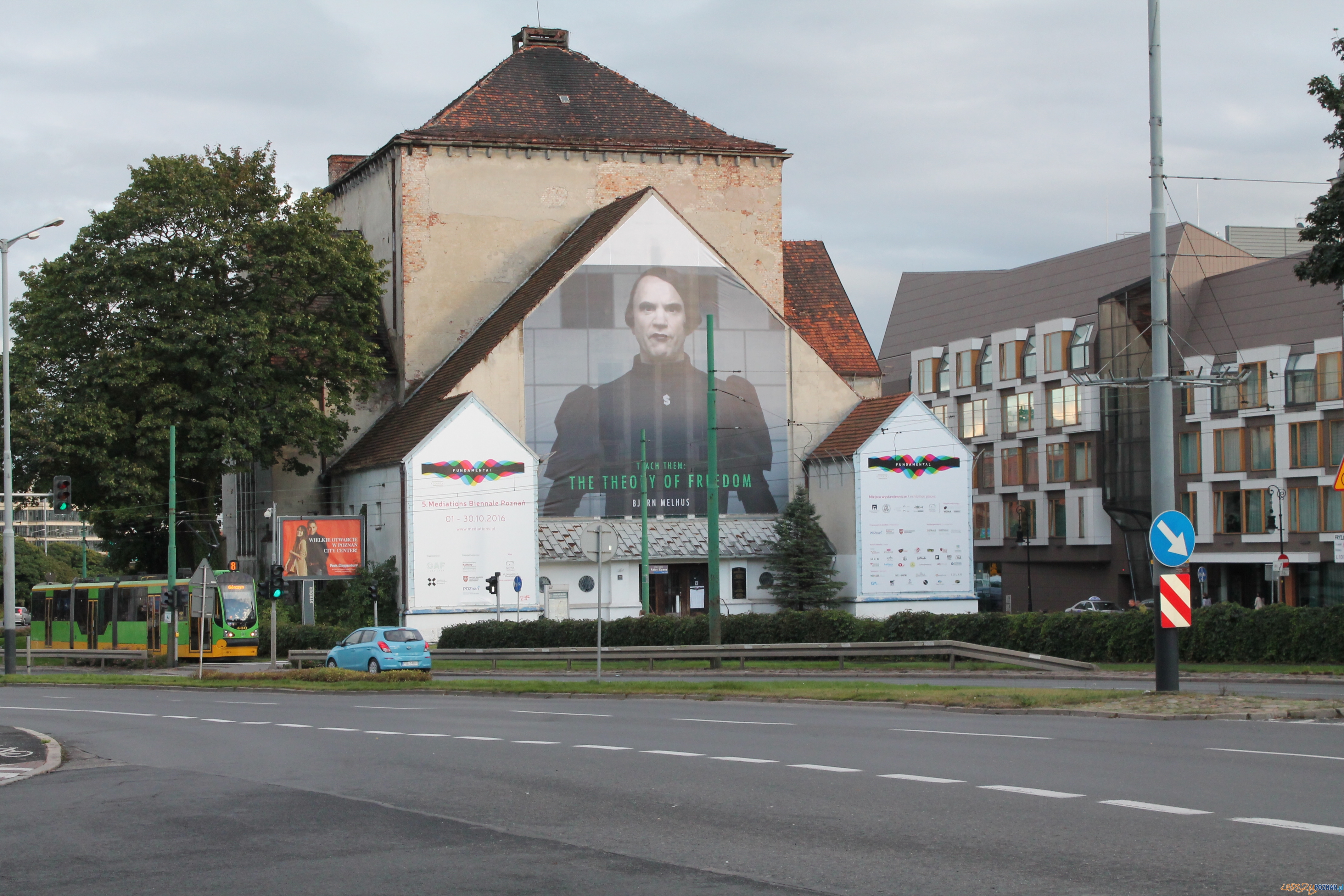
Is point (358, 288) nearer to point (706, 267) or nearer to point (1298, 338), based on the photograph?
point (706, 267)

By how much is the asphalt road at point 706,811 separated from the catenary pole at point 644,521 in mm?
29006

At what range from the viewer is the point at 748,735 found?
17016 mm

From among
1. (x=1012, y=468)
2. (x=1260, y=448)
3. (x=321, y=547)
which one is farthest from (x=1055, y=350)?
(x=321, y=547)

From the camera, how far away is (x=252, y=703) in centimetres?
2803

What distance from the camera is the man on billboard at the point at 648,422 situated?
53688 millimetres

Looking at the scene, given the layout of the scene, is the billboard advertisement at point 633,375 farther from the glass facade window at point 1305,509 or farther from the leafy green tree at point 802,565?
the glass facade window at point 1305,509

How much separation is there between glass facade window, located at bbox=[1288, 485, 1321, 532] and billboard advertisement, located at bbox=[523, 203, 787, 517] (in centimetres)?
2535

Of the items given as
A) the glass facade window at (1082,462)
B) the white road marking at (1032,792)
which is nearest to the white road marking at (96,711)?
the white road marking at (1032,792)

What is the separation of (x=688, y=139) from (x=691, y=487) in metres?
14.8

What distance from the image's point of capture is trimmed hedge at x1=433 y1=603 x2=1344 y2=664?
3050 centimetres

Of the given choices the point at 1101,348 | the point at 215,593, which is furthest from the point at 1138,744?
the point at 1101,348

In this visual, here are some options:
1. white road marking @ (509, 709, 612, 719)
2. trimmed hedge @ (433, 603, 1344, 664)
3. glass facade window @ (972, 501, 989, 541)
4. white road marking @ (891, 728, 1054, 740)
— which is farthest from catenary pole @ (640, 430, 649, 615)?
glass facade window @ (972, 501, 989, 541)

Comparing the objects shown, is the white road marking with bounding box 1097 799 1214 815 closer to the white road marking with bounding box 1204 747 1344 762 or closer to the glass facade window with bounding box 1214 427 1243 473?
the white road marking with bounding box 1204 747 1344 762

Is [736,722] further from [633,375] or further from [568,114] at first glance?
[568,114]
